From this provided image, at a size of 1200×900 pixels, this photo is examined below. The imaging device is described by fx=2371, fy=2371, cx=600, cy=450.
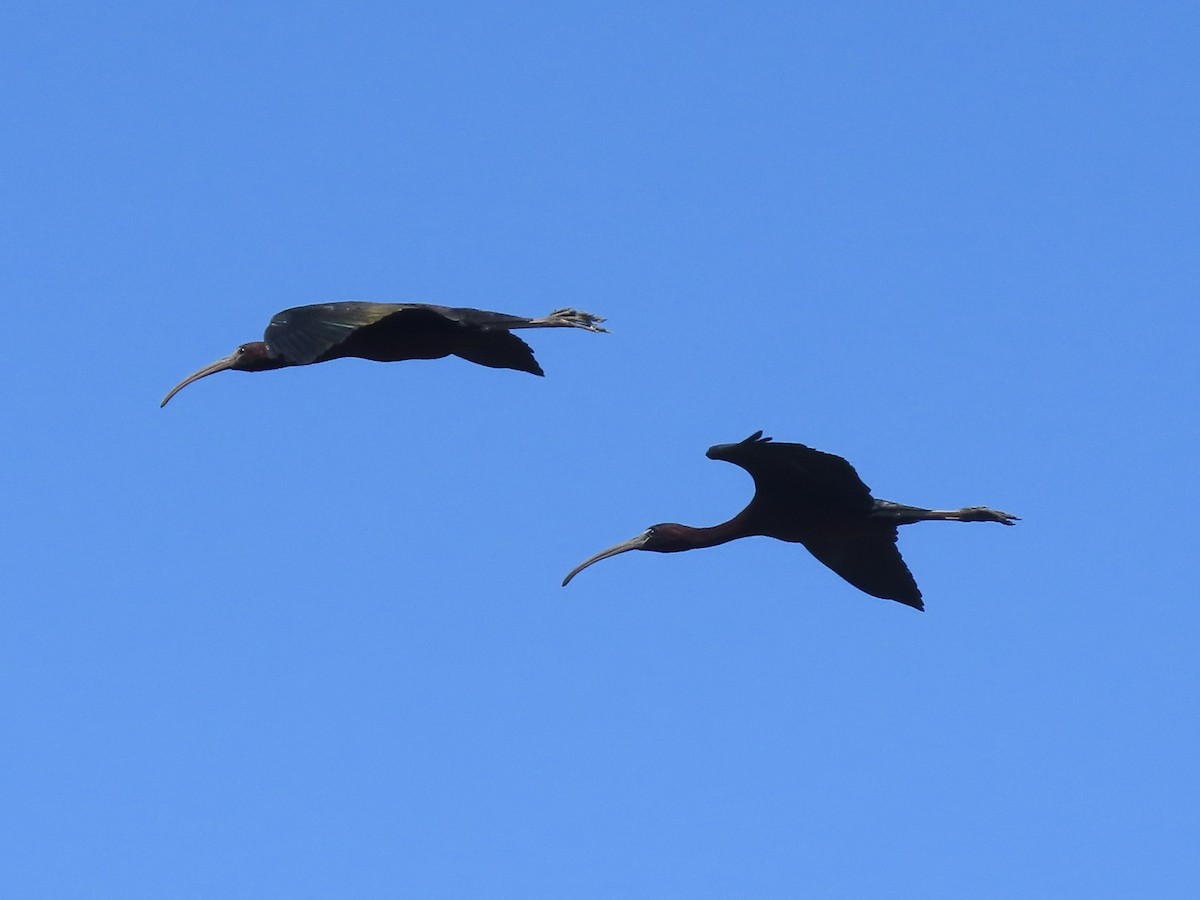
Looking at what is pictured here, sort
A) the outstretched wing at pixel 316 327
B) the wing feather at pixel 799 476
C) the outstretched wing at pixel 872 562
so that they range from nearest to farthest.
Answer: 1. the wing feather at pixel 799 476
2. the outstretched wing at pixel 316 327
3. the outstretched wing at pixel 872 562

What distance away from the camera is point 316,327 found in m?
23.8

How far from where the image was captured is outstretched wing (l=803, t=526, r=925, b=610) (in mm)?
25203

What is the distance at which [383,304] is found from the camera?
24.6m

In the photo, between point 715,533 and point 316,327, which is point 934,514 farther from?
point 316,327

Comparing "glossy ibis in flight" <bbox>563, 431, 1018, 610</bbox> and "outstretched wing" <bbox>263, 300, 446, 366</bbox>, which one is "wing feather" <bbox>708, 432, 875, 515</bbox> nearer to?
"glossy ibis in flight" <bbox>563, 431, 1018, 610</bbox>

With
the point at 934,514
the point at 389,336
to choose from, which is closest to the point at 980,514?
the point at 934,514

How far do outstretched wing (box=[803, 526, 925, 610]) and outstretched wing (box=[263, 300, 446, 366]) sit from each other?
A: 5250 mm

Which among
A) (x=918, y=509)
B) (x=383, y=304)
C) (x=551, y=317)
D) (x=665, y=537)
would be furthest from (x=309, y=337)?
(x=918, y=509)

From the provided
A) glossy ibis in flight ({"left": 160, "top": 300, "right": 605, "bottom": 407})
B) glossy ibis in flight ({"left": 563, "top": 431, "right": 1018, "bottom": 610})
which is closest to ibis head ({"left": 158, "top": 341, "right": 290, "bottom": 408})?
glossy ibis in flight ({"left": 160, "top": 300, "right": 605, "bottom": 407})

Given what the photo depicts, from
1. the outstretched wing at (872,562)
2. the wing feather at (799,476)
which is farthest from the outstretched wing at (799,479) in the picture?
the outstretched wing at (872,562)

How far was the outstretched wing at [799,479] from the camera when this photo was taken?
22828 mm

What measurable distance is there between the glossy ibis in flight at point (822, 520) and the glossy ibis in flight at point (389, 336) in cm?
251

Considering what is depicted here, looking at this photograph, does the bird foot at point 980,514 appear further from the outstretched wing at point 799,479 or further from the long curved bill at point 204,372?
the long curved bill at point 204,372

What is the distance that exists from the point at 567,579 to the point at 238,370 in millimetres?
4417
